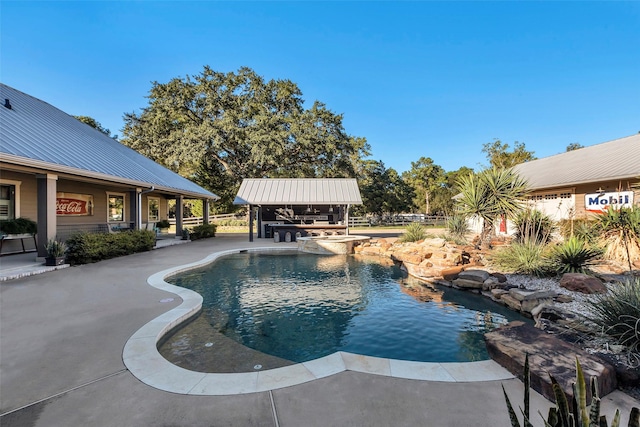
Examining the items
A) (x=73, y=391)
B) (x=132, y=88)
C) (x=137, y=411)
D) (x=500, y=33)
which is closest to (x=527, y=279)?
(x=137, y=411)

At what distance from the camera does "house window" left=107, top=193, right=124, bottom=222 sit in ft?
47.4

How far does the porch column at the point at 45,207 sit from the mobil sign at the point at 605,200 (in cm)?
1934

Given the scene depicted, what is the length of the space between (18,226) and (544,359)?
14.1 m

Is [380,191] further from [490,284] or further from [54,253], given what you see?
[54,253]

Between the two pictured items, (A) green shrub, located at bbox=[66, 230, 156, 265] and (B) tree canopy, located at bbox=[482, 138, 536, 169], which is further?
(B) tree canopy, located at bbox=[482, 138, 536, 169]

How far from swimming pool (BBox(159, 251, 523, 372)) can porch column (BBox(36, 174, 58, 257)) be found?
4272 mm

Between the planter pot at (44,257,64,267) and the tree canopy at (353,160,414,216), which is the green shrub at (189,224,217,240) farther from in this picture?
the tree canopy at (353,160,414,216)

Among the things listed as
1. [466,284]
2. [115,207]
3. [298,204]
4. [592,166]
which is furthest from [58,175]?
[592,166]

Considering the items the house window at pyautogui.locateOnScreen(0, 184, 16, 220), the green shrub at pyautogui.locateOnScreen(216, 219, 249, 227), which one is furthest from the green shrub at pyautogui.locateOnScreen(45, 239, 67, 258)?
the green shrub at pyautogui.locateOnScreen(216, 219, 249, 227)

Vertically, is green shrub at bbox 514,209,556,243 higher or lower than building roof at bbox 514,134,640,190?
lower

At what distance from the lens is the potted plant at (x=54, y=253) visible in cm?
844

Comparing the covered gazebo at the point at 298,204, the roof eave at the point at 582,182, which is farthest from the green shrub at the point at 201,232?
the roof eave at the point at 582,182

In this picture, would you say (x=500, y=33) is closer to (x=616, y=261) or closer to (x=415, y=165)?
(x=616, y=261)

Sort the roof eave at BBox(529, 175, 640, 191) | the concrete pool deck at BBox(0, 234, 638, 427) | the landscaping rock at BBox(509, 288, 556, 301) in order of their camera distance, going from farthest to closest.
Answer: the roof eave at BBox(529, 175, 640, 191)
the landscaping rock at BBox(509, 288, 556, 301)
the concrete pool deck at BBox(0, 234, 638, 427)
